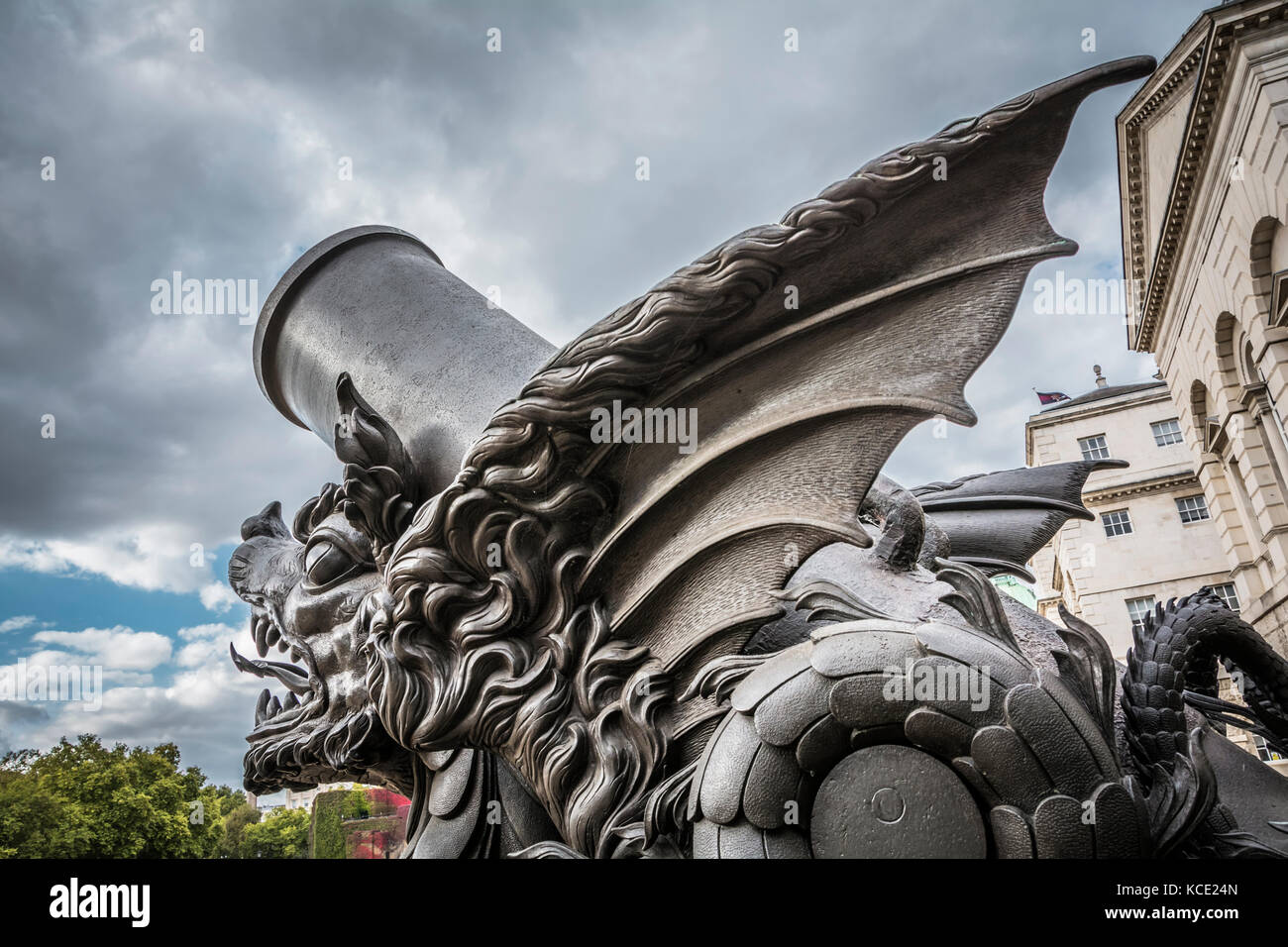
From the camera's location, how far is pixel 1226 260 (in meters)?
16.2

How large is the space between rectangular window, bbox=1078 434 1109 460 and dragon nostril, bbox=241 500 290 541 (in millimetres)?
27037

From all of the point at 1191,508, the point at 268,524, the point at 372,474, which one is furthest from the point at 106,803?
the point at 1191,508

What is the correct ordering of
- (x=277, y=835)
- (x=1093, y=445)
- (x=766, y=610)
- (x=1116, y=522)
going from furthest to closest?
(x=1093, y=445), (x=1116, y=522), (x=277, y=835), (x=766, y=610)

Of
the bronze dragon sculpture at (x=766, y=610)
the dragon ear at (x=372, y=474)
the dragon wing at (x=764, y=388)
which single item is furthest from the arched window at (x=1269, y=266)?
the dragon ear at (x=372, y=474)

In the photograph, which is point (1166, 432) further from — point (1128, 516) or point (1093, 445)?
point (1128, 516)

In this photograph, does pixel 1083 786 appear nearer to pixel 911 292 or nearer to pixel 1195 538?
pixel 911 292

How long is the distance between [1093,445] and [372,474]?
92.2 ft

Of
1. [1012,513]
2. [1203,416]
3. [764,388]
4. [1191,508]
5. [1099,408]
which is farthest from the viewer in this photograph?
[1099,408]

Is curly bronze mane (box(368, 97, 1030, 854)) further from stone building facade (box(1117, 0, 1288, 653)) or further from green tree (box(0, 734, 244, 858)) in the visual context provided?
stone building facade (box(1117, 0, 1288, 653))

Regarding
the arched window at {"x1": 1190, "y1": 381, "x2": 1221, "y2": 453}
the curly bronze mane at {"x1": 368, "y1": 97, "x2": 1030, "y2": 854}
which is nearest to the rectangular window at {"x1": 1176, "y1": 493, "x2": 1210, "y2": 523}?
the arched window at {"x1": 1190, "y1": 381, "x2": 1221, "y2": 453}

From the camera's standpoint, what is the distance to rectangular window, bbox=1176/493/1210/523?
25.1 meters
